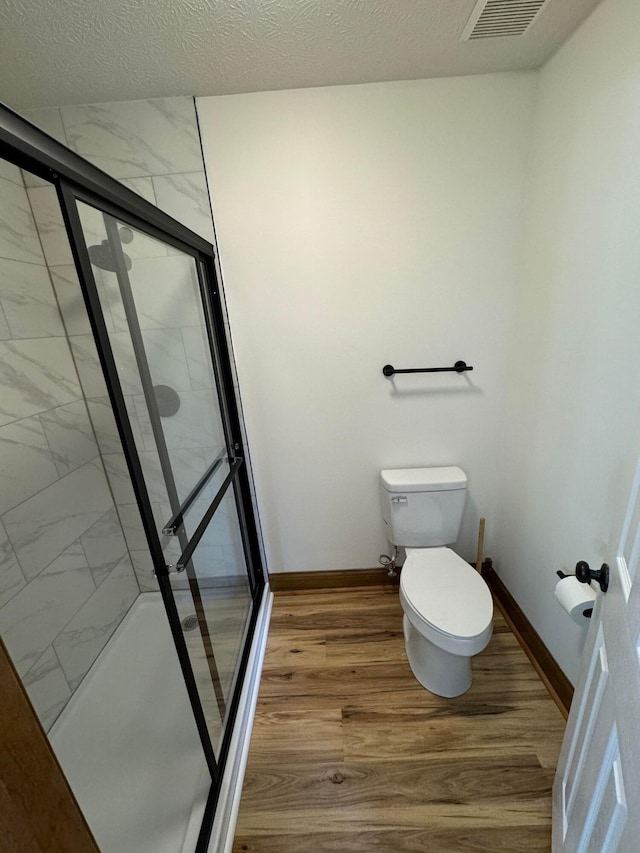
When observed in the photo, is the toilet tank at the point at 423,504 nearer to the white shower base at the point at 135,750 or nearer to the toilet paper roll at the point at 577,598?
the toilet paper roll at the point at 577,598

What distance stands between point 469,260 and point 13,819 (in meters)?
1.87

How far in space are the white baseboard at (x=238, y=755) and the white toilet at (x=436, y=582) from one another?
68 cm

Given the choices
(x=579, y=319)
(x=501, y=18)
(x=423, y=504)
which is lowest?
(x=423, y=504)

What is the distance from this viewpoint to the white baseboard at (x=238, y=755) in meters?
1.09

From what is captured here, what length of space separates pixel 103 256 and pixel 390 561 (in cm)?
179

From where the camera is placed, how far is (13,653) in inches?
49.8

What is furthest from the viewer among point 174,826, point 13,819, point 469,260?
point 469,260

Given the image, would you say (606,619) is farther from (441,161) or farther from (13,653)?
(13,653)

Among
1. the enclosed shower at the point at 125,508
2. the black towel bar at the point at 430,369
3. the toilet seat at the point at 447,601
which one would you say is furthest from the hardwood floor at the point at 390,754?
the black towel bar at the point at 430,369

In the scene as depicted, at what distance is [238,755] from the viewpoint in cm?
128

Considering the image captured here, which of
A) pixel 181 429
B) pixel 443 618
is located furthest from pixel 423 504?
pixel 181 429

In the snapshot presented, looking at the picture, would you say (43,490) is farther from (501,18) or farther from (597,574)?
(501,18)

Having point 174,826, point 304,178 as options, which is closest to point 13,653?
point 174,826

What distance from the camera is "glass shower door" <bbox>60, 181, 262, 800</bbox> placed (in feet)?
2.91
